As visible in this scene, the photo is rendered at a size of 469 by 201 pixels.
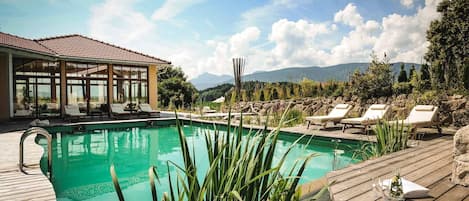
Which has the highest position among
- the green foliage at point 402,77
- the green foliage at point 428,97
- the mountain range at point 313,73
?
the mountain range at point 313,73

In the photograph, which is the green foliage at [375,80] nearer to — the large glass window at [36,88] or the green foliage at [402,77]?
the green foliage at [402,77]

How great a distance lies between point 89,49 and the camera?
47.8ft

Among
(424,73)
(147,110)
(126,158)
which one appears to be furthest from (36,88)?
(424,73)

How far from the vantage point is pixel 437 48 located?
15.0 meters

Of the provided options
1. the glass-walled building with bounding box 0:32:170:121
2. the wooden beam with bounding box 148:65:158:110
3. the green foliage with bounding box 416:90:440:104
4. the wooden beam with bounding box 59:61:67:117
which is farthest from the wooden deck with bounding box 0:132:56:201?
the green foliage with bounding box 416:90:440:104

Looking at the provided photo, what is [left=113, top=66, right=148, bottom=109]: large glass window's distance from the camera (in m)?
15.1

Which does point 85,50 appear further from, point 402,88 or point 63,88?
point 402,88

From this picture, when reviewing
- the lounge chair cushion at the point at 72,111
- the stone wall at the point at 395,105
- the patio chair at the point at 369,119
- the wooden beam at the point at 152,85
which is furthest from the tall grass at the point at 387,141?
the wooden beam at the point at 152,85

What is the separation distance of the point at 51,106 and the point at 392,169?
46.0ft

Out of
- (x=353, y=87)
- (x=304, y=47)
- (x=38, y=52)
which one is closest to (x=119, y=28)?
(x=38, y=52)

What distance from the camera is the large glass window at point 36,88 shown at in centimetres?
1238

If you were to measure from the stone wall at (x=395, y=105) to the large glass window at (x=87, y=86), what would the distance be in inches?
A: 277

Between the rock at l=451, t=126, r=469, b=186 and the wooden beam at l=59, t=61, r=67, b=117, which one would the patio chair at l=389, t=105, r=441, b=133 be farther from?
the wooden beam at l=59, t=61, r=67, b=117

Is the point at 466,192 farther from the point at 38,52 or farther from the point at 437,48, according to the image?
the point at 437,48
